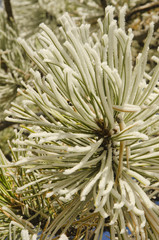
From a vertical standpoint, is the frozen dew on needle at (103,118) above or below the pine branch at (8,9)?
below

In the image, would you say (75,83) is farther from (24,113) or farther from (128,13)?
(128,13)

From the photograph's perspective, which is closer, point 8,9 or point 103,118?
point 103,118

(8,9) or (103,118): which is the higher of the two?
(8,9)

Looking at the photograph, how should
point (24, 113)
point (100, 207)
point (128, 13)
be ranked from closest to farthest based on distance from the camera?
1. point (100, 207)
2. point (24, 113)
3. point (128, 13)

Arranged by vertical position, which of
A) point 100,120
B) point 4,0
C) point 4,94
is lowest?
point 4,94

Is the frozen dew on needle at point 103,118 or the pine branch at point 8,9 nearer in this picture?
the frozen dew on needle at point 103,118

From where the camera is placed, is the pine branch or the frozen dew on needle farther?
the pine branch

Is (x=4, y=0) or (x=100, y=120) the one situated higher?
(x=4, y=0)

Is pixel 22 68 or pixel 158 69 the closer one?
pixel 158 69

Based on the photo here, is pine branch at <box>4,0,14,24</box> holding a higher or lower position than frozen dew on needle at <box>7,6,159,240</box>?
higher

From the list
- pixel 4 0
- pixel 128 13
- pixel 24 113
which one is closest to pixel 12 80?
pixel 4 0

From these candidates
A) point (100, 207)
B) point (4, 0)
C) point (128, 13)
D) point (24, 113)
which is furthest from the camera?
point (4, 0)
